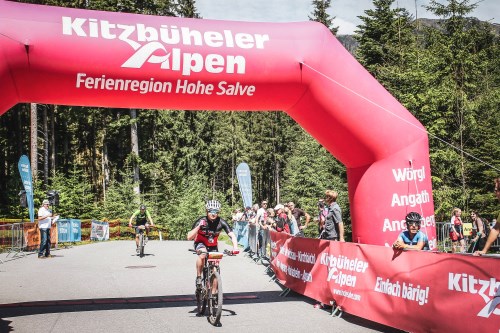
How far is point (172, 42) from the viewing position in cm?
884

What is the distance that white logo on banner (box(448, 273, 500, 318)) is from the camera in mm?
5633

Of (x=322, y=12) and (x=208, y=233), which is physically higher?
(x=322, y=12)

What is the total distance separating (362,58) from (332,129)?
28.8 metres

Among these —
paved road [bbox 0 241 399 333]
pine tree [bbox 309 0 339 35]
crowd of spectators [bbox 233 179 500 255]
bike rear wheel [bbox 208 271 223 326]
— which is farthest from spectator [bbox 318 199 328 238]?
pine tree [bbox 309 0 339 35]

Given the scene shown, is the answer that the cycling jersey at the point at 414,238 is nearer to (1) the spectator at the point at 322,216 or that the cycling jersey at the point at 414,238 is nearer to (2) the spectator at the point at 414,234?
(2) the spectator at the point at 414,234

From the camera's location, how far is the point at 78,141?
188 ft

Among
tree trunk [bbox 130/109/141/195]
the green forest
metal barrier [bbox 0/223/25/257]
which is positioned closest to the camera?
metal barrier [bbox 0/223/25/257]

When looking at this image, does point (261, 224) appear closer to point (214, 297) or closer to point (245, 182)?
point (214, 297)

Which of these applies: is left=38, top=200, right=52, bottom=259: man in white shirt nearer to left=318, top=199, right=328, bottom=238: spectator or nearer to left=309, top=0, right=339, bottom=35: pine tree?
left=318, top=199, right=328, bottom=238: spectator

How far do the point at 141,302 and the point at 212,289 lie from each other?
2.41m

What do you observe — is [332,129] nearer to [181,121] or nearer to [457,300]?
[457,300]

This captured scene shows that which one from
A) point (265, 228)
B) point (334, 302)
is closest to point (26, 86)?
point (334, 302)

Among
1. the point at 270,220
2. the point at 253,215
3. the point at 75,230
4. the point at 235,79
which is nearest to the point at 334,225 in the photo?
the point at 235,79

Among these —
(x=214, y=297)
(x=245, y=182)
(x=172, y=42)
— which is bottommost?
(x=214, y=297)
